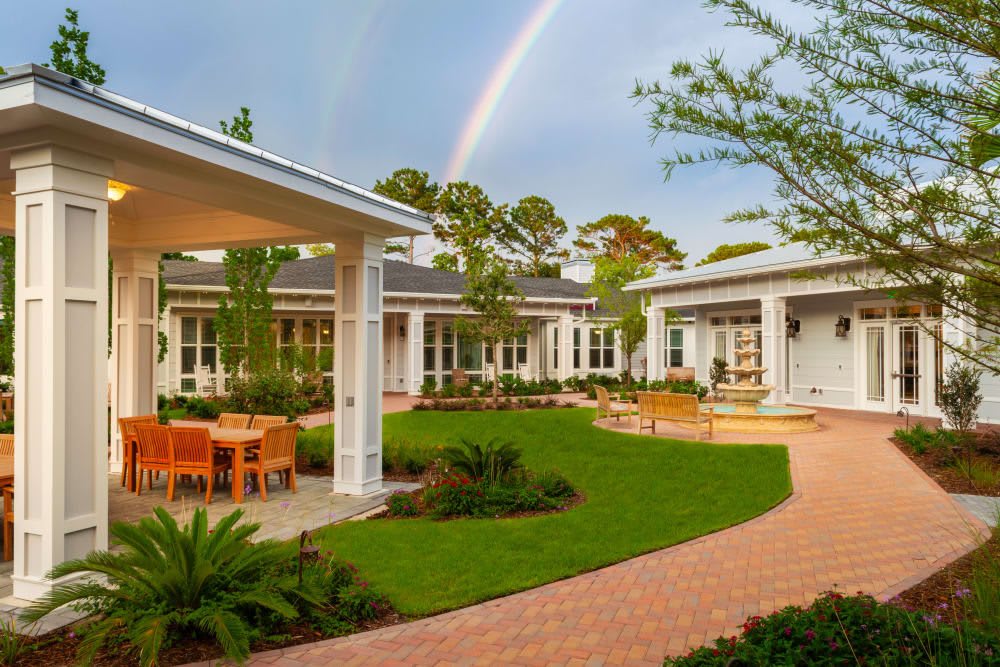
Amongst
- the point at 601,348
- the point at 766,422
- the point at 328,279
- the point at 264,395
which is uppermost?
the point at 328,279

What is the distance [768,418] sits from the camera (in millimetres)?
13758

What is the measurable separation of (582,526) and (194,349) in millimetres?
18933

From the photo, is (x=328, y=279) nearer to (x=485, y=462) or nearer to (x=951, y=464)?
(x=485, y=462)

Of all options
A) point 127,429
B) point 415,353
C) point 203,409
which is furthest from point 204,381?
point 127,429

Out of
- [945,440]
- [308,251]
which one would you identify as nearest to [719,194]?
[945,440]

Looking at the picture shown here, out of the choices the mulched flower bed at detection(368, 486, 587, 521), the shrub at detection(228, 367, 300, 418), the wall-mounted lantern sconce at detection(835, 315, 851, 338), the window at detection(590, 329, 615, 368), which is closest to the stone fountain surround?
the wall-mounted lantern sconce at detection(835, 315, 851, 338)

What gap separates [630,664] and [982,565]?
10.4ft

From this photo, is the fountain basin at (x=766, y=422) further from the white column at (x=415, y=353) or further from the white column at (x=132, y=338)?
the white column at (x=415, y=353)

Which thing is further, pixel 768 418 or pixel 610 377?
pixel 610 377

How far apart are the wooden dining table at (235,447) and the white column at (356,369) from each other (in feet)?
3.63

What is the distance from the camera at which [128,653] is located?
3.94 meters

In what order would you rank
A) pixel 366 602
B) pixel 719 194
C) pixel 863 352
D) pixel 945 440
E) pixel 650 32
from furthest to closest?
pixel 863 352 < pixel 945 440 < pixel 366 602 < pixel 650 32 < pixel 719 194

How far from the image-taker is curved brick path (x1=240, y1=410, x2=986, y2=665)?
13.4ft

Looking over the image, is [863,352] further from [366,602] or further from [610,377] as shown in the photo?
[366,602]
